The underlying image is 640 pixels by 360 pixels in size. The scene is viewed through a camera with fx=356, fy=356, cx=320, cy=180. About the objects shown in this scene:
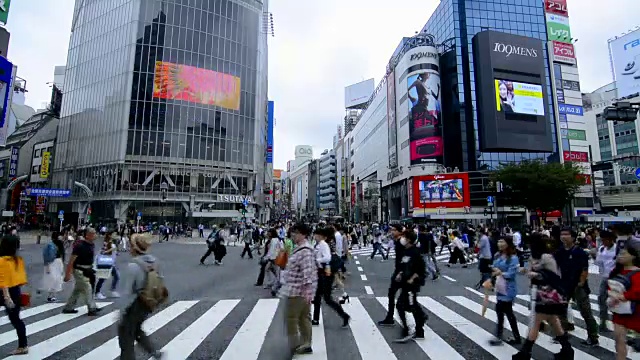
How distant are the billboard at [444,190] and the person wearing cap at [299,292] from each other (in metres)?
52.8

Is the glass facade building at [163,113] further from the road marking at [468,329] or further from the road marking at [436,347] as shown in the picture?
the road marking at [436,347]

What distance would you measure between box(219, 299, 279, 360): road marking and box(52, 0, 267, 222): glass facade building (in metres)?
39.9

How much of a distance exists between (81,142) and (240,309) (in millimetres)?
57206

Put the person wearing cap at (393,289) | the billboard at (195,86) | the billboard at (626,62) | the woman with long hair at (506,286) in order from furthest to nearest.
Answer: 1. the billboard at (195,86)
2. the billboard at (626,62)
3. the person wearing cap at (393,289)
4. the woman with long hair at (506,286)

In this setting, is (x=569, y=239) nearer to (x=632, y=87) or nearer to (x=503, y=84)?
(x=632, y=87)

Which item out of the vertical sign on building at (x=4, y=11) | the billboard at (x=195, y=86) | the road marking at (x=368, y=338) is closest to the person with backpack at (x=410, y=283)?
the road marking at (x=368, y=338)

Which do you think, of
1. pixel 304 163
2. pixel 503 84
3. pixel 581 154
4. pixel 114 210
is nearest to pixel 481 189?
pixel 503 84

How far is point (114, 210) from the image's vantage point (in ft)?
153

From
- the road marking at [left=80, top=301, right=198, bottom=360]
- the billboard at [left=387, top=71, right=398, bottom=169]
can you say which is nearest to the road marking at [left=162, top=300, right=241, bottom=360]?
the road marking at [left=80, top=301, right=198, bottom=360]

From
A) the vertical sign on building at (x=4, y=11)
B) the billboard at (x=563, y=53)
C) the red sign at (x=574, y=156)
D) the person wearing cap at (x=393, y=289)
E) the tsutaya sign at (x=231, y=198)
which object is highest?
the billboard at (x=563, y=53)

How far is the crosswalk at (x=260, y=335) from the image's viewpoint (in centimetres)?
502

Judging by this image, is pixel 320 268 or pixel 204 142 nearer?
pixel 320 268

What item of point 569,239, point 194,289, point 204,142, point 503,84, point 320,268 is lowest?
point 194,289

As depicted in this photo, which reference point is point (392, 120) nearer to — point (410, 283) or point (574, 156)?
point (574, 156)
